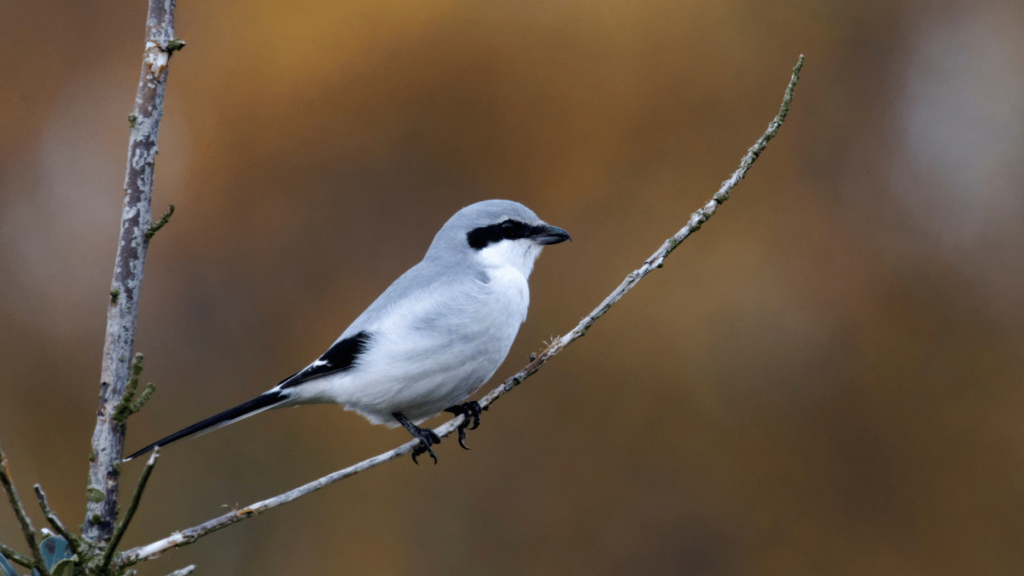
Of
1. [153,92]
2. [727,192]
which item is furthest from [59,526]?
[727,192]

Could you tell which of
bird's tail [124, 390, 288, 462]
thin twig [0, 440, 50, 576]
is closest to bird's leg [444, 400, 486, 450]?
bird's tail [124, 390, 288, 462]

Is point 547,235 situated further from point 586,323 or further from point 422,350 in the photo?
point 586,323

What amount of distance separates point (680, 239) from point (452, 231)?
3.48 ft

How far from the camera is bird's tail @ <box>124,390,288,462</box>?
1.88m

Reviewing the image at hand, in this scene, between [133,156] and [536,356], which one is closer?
[133,156]

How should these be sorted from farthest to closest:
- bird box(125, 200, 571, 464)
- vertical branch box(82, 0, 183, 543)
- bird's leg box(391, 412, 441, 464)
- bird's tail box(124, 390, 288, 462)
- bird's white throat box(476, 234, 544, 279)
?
bird's white throat box(476, 234, 544, 279) → bird's leg box(391, 412, 441, 464) → bird box(125, 200, 571, 464) → bird's tail box(124, 390, 288, 462) → vertical branch box(82, 0, 183, 543)

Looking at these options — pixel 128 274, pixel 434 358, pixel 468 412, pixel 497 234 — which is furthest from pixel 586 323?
pixel 128 274

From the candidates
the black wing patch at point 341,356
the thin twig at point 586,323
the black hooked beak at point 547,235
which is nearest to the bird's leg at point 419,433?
the black wing patch at point 341,356

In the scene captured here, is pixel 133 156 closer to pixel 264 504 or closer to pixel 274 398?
pixel 264 504

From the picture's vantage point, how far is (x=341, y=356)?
2.55m

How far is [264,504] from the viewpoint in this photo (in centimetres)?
142

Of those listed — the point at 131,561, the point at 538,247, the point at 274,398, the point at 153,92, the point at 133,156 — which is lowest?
A: the point at 131,561

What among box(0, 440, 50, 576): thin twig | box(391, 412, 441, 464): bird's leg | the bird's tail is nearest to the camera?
box(0, 440, 50, 576): thin twig

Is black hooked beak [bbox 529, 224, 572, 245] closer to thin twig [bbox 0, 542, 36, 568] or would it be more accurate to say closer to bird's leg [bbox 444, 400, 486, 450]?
bird's leg [bbox 444, 400, 486, 450]
